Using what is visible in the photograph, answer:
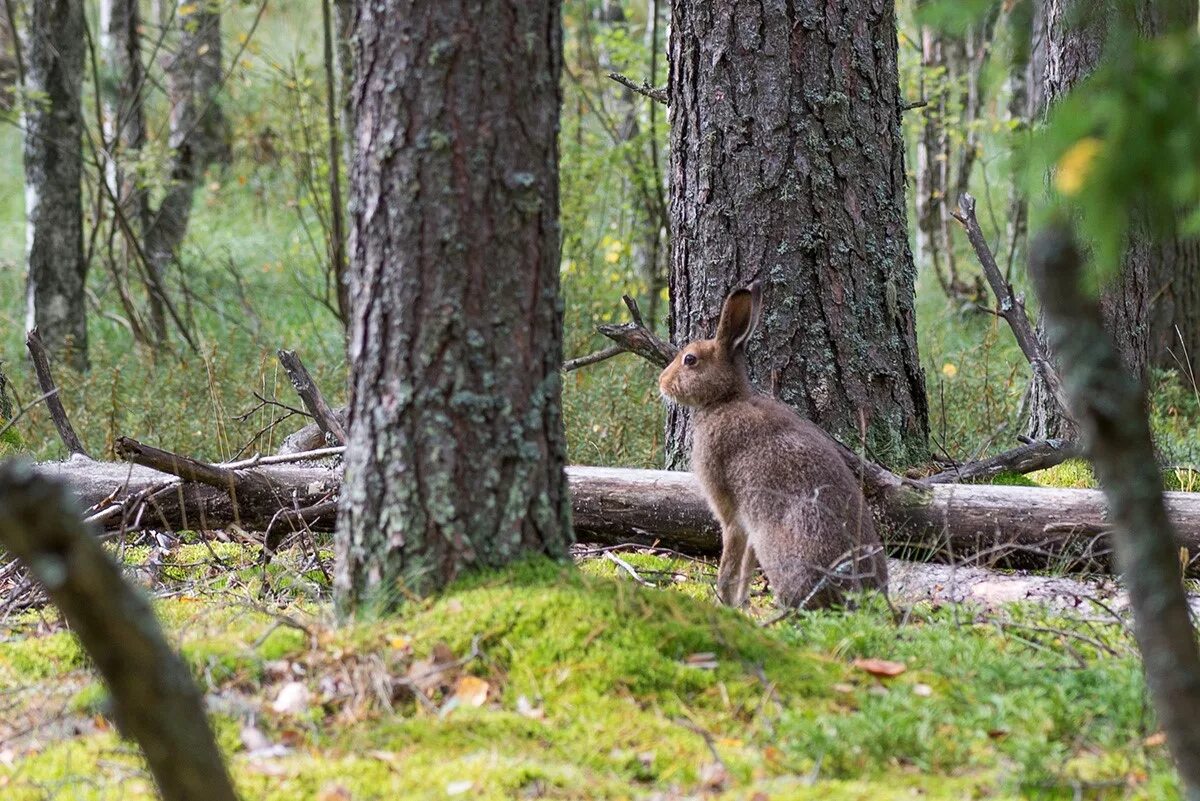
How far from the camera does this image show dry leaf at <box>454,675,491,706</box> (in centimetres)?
364

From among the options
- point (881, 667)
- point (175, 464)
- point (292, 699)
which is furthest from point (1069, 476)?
point (292, 699)

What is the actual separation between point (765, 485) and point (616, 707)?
6.42ft

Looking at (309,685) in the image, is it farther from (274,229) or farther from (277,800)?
(274,229)

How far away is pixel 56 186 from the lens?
12492 mm

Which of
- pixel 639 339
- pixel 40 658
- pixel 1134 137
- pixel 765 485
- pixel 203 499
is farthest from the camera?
pixel 639 339

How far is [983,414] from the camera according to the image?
9516 millimetres

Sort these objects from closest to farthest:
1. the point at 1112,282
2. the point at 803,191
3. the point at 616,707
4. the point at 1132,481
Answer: the point at 1132,481 → the point at 616,707 → the point at 803,191 → the point at 1112,282

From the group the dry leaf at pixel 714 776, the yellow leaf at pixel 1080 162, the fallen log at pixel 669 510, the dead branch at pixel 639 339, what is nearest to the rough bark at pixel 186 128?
the fallen log at pixel 669 510

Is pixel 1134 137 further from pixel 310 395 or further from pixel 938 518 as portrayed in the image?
pixel 310 395

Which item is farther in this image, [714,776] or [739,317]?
[739,317]

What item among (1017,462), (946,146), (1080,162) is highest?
(946,146)

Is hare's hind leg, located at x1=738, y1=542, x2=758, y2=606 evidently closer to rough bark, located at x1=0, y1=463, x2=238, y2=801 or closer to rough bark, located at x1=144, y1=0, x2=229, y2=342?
rough bark, located at x1=0, y1=463, x2=238, y2=801

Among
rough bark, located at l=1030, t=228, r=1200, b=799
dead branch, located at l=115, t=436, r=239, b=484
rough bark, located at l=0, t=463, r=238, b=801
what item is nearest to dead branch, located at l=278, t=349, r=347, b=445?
dead branch, located at l=115, t=436, r=239, b=484

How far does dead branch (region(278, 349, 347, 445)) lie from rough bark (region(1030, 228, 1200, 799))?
14.6 feet
